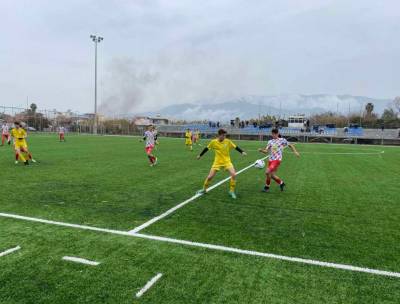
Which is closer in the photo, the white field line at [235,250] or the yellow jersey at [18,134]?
the white field line at [235,250]

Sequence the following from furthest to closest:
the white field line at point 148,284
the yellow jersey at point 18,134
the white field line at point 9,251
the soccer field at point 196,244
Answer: the yellow jersey at point 18,134
the white field line at point 9,251
the soccer field at point 196,244
the white field line at point 148,284

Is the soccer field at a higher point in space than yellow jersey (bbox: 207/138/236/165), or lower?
lower

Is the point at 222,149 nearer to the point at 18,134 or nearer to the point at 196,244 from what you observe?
the point at 196,244

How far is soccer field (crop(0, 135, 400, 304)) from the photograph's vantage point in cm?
433

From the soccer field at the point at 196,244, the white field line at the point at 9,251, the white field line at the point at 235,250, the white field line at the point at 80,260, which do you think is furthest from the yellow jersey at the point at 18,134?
the white field line at the point at 80,260

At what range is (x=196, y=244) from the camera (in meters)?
5.88

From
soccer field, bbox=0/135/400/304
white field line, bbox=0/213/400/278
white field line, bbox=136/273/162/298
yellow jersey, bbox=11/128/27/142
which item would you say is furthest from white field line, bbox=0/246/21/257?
yellow jersey, bbox=11/128/27/142

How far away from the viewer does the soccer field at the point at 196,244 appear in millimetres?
4332

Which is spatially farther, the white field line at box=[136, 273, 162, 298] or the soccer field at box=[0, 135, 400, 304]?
the soccer field at box=[0, 135, 400, 304]

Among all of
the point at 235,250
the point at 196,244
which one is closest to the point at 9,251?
the point at 196,244

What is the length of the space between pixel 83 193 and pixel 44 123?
59.4 metres

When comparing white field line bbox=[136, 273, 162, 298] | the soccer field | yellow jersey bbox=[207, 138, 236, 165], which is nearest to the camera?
white field line bbox=[136, 273, 162, 298]

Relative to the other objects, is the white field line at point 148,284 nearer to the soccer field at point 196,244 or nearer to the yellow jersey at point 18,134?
the soccer field at point 196,244

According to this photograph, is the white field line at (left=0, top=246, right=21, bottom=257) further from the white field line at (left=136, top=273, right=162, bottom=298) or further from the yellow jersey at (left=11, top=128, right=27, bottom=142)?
the yellow jersey at (left=11, top=128, right=27, bottom=142)
